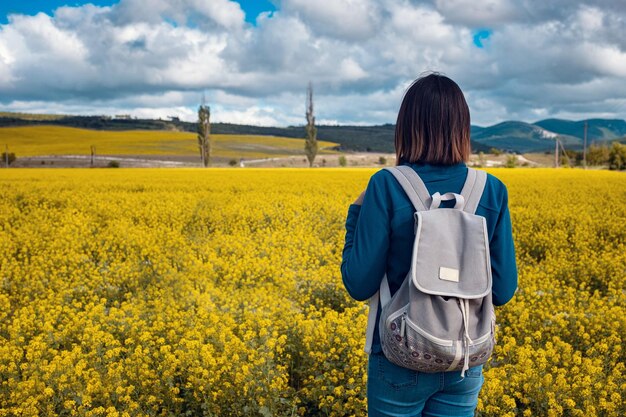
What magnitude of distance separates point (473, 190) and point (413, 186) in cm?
23

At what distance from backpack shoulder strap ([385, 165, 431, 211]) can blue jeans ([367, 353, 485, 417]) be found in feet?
1.93

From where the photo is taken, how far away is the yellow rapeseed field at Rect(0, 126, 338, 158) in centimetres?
8012

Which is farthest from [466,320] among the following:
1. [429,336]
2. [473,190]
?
[473,190]

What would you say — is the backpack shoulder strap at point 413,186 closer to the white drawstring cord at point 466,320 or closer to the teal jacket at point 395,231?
the teal jacket at point 395,231

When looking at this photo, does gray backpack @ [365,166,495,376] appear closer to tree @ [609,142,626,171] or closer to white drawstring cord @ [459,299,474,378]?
white drawstring cord @ [459,299,474,378]

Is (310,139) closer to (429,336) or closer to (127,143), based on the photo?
(127,143)

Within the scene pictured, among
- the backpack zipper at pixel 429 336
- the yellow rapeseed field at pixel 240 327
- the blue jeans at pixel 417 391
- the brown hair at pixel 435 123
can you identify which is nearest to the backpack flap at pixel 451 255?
the backpack zipper at pixel 429 336

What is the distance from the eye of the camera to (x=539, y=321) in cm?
547

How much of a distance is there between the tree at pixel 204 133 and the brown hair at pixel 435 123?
66.3 metres

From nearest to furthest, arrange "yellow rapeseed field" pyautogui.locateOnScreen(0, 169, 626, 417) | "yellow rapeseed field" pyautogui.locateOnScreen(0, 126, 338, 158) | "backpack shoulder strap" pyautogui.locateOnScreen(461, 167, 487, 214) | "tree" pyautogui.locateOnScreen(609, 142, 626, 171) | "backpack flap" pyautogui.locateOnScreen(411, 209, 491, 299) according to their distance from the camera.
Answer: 1. "backpack flap" pyautogui.locateOnScreen(411, 209, 491, 299)
2. "backpack shoulder strap" pyautogui.locateOnScreen(461, 167, 487, 214)
3. "yellow rapeseed field" pyautogui.locateOnScreen(0, 169, 626, 417)
4. "tree" pyautogui.locateOnScreen(609, 142, 626, 171)
5. "yellow rapeseed field" pyautogui.locateOnScreen(0, 126, 338, 158)

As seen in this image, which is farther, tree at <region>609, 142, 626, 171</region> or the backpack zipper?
tree at <region>609, 142, 626, 171</region>

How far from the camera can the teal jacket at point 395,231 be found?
5.90ft

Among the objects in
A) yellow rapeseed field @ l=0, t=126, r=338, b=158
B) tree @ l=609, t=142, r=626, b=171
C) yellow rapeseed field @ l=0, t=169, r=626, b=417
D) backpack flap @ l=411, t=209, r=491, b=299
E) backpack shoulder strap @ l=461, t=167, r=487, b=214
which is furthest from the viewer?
yellow rapeseed field @ l=0, t=126, r=338, b=158

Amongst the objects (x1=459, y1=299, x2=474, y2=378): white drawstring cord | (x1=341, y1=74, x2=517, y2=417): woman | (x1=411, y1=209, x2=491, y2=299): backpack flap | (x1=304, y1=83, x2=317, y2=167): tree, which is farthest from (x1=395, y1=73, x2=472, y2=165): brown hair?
(x1=304, y1=83, x2=317, y2=167): tree
